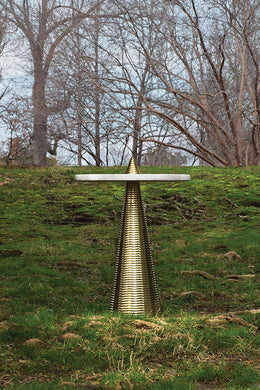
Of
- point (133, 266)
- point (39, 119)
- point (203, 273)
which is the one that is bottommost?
point (203, 273)

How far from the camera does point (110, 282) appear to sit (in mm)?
5945

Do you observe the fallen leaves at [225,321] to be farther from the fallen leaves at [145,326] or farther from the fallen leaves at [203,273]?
the fallen leaves at [203,273]

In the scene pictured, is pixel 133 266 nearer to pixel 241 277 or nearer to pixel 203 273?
pixel 203 273

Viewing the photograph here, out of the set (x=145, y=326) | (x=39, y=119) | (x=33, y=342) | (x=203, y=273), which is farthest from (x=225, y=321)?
(x=39, y=119)

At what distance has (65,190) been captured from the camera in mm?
11242

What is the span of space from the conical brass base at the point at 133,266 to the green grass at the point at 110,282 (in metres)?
0.17

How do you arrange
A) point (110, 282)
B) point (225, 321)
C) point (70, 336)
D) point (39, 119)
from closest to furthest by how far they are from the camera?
1. point (70, 336)
2. point (225, 321)
3. point (110, 282)
4. point (39, 119)

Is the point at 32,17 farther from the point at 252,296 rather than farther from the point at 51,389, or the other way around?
the point at 51,389

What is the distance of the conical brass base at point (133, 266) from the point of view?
13.6 feet

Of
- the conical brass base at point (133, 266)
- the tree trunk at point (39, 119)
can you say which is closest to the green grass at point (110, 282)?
the conical brass base at point (133, 266)

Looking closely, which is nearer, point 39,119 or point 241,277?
point 241,277

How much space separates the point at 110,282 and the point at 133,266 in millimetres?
1847

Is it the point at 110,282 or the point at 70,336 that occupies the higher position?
the point at 70,336

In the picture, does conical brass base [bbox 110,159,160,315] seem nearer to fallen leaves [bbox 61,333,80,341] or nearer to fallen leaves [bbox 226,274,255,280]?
fallen leaves [bbox 61,333,80,341]
